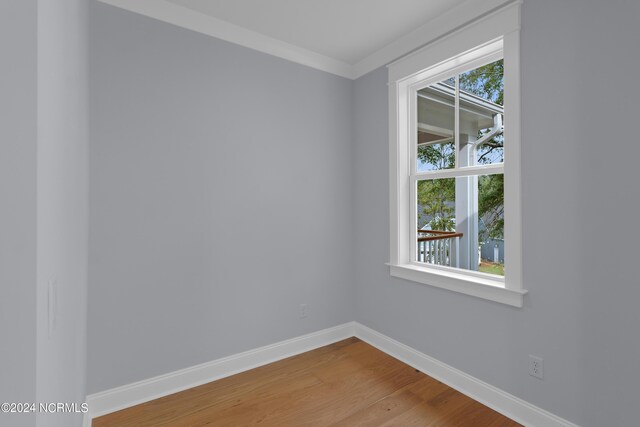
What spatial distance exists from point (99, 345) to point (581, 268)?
2.81 m

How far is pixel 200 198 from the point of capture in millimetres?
2320

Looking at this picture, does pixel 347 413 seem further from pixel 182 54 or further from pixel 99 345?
pixel 182 54

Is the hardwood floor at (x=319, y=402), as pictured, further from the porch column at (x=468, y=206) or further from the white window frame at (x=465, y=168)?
the porch column at (x=468, y=206)

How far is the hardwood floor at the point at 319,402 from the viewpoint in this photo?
6.34 feet

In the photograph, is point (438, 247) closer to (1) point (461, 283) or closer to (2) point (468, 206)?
(2) point (468, 206)

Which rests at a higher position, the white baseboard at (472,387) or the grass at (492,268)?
the grass at (492,268)

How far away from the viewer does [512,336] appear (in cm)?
194

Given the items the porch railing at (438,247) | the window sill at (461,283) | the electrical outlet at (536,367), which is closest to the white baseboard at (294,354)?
the electrical outlet at (536,367)

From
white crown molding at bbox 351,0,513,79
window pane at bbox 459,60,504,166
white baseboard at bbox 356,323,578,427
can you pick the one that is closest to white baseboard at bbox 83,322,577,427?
white baseboard at bbox 356,323,578,427

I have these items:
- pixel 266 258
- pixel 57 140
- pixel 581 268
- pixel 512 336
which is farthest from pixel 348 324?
pixel 57 140

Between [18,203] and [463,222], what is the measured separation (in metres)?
2.79

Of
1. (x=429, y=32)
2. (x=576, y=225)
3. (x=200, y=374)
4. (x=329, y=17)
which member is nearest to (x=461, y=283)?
(x=576, y=225)

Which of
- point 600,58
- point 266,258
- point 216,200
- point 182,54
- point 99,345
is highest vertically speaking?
point 182,54

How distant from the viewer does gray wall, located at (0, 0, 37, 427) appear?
471 millimetres
